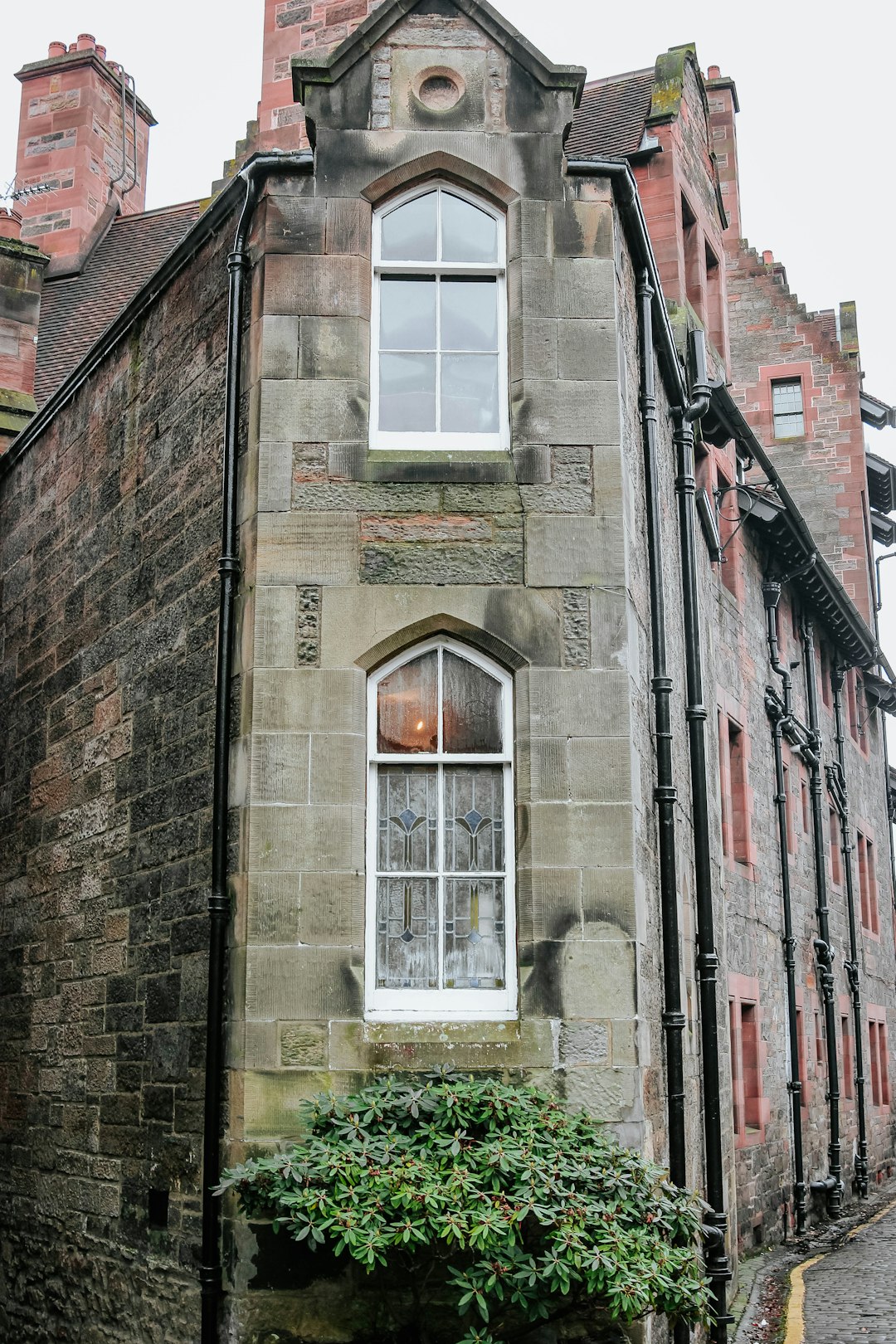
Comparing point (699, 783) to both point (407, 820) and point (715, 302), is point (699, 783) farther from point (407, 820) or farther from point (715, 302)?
point (715, 302)

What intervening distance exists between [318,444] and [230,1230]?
4141 millimetres

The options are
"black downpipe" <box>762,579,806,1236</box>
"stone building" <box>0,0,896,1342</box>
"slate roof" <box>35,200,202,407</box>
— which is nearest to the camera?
"stone building" <box>0,0,896,1342</box>

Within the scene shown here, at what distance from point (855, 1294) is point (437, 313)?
824 centimetres

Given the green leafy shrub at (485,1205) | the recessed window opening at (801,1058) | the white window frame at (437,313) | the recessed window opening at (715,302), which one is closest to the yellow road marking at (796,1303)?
the recessed window opening at (801,1058)

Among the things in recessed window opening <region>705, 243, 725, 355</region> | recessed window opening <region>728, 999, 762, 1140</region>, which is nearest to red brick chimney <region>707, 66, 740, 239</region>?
recessed window opening <region>705, 243, 725, 355</region>

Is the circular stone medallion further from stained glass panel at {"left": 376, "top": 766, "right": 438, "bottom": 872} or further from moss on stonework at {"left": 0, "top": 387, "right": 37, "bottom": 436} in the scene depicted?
moss on stonework at {"left": 0, "top": 387, "right": 37, "bottom": 436}

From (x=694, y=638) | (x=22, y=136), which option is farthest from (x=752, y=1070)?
(x=22, y=136)

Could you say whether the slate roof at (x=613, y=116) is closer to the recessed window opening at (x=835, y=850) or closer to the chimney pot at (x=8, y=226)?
the chimney pot at (x=8, y=226)

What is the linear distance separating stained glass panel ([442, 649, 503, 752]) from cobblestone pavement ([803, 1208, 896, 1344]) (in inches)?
185

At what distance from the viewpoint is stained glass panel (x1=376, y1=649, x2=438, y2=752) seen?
841 cm

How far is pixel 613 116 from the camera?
52.7ft

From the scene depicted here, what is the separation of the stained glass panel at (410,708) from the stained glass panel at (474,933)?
772 mm

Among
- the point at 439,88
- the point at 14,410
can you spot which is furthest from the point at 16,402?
the point at 439,88

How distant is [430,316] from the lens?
29.7ft
